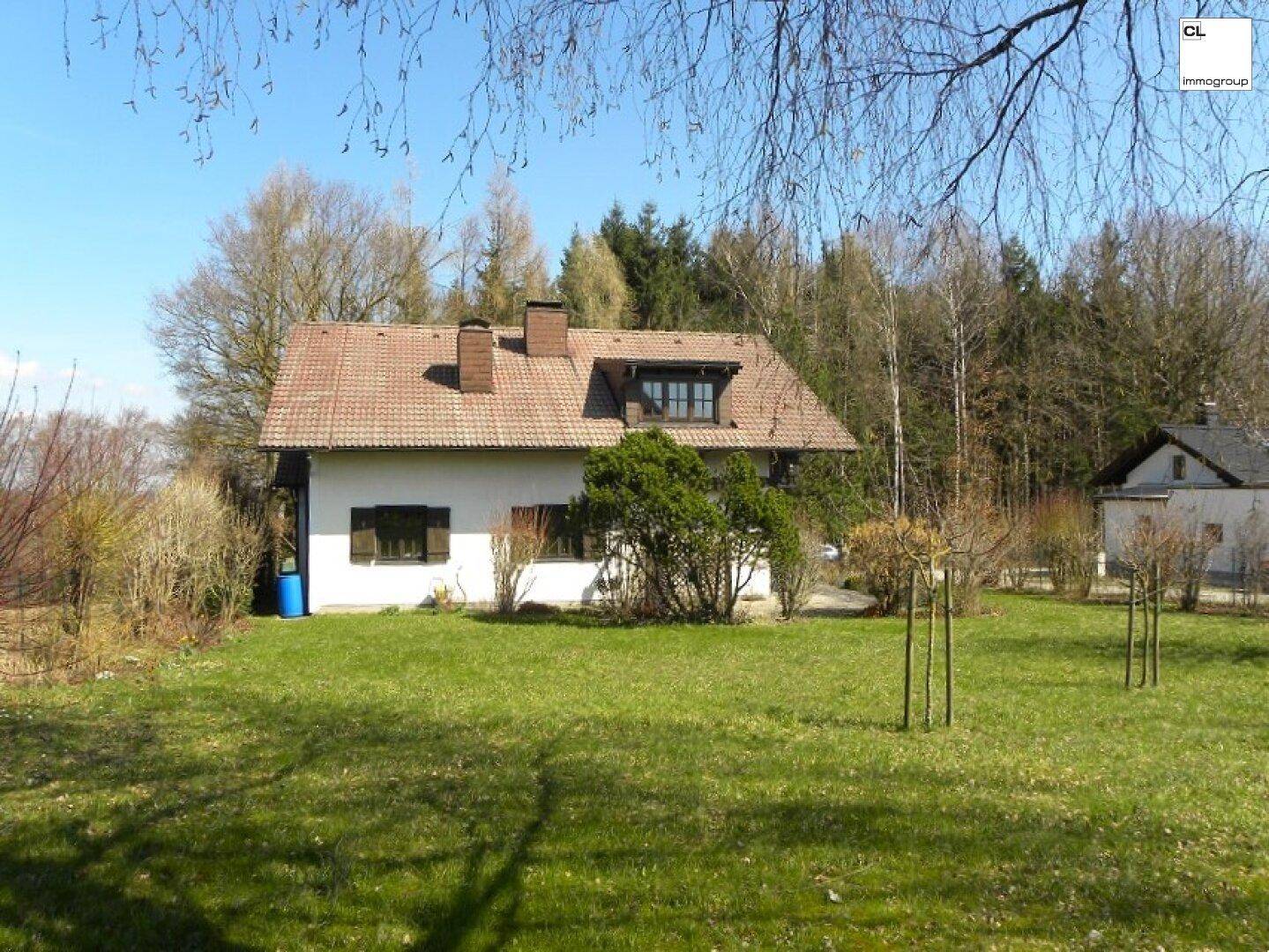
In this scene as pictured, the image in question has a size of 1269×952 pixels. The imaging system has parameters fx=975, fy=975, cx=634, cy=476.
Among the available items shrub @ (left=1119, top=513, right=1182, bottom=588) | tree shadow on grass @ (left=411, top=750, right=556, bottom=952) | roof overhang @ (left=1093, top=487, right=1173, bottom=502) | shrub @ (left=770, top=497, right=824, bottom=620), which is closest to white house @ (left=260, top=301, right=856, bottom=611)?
shrub @ (left=770, top=497, right=824, bottom=620)

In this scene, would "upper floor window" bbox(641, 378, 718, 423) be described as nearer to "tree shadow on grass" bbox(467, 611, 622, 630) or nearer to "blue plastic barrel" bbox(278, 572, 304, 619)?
"tree shadow on grass" bbox(467, 611, 622, 630)

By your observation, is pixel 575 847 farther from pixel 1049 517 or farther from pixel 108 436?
pixel 1049 517

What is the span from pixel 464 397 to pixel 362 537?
4.02m

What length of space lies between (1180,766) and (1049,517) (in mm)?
19016

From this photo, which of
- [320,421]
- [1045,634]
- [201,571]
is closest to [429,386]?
[320,421]

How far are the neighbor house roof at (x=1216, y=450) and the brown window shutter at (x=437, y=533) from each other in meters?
20.6

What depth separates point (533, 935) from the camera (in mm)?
4211

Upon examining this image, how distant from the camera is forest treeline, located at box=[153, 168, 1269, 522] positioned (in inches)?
175

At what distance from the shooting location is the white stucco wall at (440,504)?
19.9 metres

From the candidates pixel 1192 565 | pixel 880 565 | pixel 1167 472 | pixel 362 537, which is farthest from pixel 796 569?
pixel 1167 472

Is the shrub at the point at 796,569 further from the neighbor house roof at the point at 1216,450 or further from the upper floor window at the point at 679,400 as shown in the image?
the neighbor house roof at the point at 1216,450

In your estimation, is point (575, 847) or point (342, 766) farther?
point (342, 766)

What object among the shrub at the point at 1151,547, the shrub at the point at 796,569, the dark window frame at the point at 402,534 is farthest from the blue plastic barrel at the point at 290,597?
the shrub at the point at 1151,547

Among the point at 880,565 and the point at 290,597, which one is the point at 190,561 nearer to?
the point at 290,597
